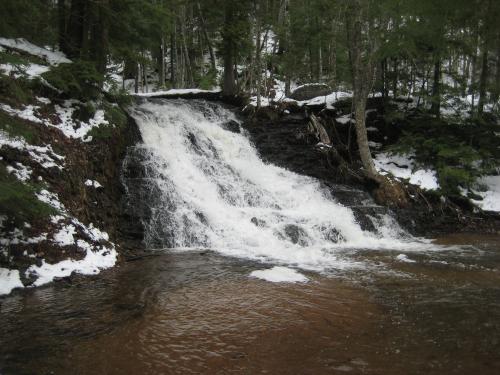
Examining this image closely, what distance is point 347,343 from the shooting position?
4703mm

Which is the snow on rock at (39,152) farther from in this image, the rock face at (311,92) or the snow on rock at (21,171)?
the rock face at (311,92)

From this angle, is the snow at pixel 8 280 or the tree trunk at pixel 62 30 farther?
the tree trunk at pixel 62 30

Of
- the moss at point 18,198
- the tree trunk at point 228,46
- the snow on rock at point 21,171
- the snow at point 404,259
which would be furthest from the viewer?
the tree trunk at point 228,46

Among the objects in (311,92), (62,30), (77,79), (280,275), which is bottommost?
(280,275)

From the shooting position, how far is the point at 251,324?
5266 mm

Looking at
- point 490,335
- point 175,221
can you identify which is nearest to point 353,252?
point 175,221

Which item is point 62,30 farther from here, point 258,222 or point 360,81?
point 360,81

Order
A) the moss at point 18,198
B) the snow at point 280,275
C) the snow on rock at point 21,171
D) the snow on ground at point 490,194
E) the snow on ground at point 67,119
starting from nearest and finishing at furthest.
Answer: the moss at point 18,198 < the snow at point 280,275 < the snow on rock at point 21,171 < the snow on ground at point 67,119 < the snow on ground at point 490,194

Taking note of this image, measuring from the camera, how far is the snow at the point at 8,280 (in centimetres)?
625

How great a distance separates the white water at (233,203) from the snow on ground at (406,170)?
340cm

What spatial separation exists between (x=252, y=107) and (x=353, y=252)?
10.3 meters

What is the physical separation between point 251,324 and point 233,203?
7.03 meters

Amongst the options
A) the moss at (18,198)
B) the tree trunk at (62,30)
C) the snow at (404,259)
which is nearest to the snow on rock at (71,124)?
the tree trunk at (62,30)

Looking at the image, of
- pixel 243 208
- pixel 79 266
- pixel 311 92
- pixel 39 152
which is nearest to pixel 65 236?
pixel 79 266
